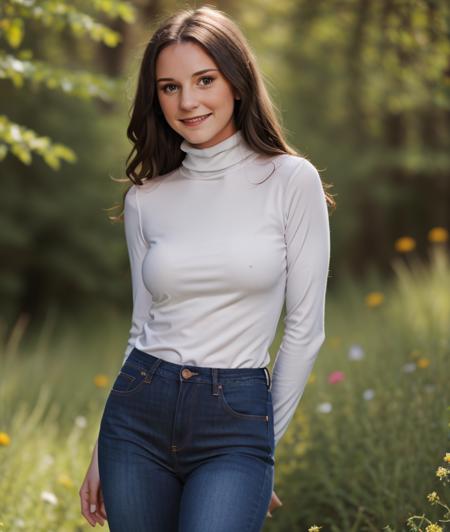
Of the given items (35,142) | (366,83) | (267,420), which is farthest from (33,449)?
(366,83)

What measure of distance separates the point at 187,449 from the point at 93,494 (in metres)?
0.48

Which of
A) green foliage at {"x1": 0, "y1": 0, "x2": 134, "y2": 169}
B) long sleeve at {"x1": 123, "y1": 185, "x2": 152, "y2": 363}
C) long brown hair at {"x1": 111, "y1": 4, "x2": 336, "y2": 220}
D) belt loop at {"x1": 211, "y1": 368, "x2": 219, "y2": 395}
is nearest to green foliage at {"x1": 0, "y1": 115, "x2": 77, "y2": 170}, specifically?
green foliage at {"x1": 0, "y1": 0, "x2": 134, "y2": 169}

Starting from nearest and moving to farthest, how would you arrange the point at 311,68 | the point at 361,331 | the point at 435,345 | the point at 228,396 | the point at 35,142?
the point at 228,396, the point at 35,142, the point at 435,345, the point at 361,331, the point at 311,68

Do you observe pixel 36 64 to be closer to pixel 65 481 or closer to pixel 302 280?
pixel 65 481

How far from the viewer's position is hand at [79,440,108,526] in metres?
2.69

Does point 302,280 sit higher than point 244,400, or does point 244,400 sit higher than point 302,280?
point 302,280

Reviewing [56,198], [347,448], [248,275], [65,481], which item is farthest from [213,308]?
[56,198]

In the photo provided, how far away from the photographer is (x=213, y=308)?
247 cm

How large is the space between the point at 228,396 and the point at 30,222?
9.81 meters

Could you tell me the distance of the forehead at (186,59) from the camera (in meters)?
2.61

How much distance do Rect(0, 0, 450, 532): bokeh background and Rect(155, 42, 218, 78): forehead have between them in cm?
34

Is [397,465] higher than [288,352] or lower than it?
lower

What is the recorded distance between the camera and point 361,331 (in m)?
6.18

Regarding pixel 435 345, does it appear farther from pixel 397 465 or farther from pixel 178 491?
pixel 178 491
